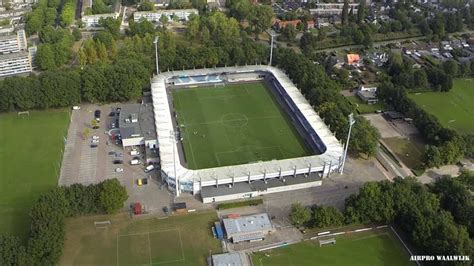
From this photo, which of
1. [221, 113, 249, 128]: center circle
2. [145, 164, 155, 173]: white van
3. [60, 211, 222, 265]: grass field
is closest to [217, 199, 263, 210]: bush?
[60, 211, 222, 265]: grass field

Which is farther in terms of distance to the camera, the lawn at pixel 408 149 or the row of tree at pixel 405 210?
the lawn at pixel 408 149

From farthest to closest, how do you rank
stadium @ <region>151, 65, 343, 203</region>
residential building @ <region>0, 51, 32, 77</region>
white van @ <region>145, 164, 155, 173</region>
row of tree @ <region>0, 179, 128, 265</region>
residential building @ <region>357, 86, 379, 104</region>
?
1. residential building @ <region>0, 51, 32, 77</region>
2. residential building @ <region>357, 86, 379, 104</region>
3. white van @ <region>145, 164, 155, 173</region>
4. stadium @ <region>151, 65, 343, 203</region>
5. row of tree @ <region>0, 179, 128, 265</region>

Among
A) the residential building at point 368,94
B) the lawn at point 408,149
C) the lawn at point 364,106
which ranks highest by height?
the residential building at point 368,94

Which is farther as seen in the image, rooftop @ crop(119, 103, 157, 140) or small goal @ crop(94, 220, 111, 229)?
rooftop @ crop(119, 103, 157, 140)

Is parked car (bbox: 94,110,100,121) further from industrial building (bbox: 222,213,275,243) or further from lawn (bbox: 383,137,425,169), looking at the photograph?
lawn (bbox: 383,137,425,169)

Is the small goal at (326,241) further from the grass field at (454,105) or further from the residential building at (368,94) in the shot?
the residential building at (368,94)

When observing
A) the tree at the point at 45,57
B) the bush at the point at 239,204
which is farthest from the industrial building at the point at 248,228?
the tree at the point at 45,57

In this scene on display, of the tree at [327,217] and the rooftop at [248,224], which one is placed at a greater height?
the tree at [327,217]
